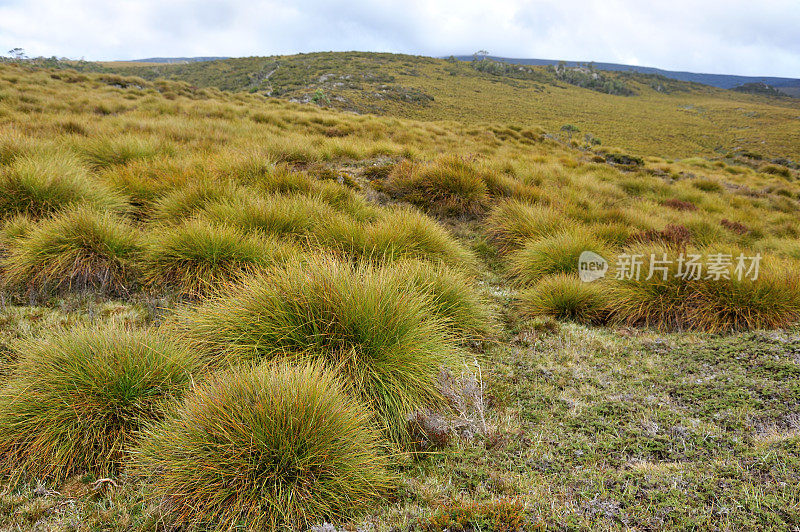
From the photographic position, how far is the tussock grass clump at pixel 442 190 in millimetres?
8180

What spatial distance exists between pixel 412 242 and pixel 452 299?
1392mm

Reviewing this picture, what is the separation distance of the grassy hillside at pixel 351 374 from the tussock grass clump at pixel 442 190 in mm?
1790

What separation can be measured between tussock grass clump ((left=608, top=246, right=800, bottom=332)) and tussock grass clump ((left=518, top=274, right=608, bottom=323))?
0.15 metres

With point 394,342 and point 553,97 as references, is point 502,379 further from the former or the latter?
point 553,97

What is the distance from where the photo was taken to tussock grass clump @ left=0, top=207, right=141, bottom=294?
159 inches

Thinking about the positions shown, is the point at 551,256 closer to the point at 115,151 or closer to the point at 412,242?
the point at 412,242

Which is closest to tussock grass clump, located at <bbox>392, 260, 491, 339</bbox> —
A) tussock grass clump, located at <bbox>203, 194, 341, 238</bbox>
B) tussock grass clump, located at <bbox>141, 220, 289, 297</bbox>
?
tussock grass clump, located at <bbox>141, 220, 289, 297</bbox>

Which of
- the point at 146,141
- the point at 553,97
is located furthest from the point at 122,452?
the point at 553,97

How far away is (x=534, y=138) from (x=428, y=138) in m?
A: 9.53

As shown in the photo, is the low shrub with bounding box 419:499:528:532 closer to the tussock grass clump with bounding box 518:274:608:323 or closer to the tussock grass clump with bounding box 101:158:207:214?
the tussock grass clump with bounding box 518:274:608:323

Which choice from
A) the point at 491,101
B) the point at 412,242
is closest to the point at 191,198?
the point at 412,242

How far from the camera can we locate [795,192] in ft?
53.7

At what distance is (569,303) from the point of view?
4.87m

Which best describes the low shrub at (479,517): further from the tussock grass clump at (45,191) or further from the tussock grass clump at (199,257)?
the tussock grass clump at (45,191)
